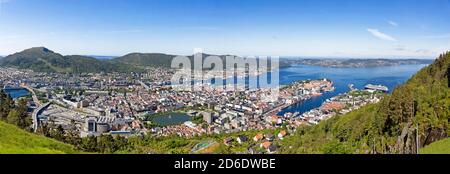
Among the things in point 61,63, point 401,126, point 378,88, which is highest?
point 61,63

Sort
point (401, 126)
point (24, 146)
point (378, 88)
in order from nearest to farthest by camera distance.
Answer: point (24, 146) → point (401, 126) → point (378, 88)

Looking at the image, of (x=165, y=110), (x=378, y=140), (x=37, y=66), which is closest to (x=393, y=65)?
(x=165, y=110)

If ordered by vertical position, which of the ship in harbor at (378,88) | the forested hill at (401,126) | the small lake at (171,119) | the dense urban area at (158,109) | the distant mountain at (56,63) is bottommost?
the small lake at (171,119)

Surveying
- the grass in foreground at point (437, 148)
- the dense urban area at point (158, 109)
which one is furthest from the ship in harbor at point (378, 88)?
the grass in foreground at point (437, 148)

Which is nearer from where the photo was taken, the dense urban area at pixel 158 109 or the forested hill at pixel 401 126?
the forested hill at pixel 401 126

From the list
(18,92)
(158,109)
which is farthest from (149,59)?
(158,109)

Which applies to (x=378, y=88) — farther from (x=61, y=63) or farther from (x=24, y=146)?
(x=61, y=63)

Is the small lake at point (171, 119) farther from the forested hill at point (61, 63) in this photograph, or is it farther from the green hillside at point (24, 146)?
the forested hill at point (61, 63)
